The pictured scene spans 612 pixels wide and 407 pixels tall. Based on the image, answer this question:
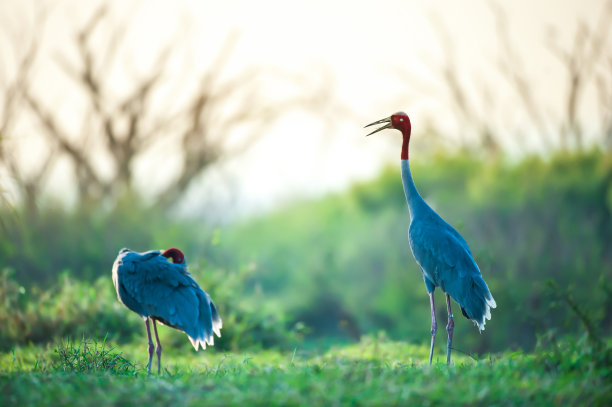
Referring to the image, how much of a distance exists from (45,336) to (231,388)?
Answer: 4315 mm

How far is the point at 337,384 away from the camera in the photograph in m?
3.94

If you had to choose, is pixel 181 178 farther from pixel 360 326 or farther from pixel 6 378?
pixel 6 378

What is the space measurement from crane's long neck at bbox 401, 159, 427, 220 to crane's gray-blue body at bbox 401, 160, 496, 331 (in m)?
0.12

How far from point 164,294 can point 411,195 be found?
2.20 metres

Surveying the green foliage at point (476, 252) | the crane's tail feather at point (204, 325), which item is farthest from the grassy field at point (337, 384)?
the green foliage at point (476, 252)

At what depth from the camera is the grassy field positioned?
12.0 ft

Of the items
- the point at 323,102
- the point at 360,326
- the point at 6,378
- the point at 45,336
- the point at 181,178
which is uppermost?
the point at 323,102

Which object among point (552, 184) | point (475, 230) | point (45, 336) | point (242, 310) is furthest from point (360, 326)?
point (45, 336)

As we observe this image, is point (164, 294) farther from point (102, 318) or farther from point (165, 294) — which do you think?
point (102, 318)

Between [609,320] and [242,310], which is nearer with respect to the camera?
[242,310]

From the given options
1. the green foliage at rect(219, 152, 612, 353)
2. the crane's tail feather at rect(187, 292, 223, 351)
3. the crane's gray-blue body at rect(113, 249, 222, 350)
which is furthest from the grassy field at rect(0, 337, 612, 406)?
the green foliage at rect(219, 152, 612, 353)

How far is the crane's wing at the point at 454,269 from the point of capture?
5133 millimetres

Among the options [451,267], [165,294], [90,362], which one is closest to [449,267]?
[451,267]

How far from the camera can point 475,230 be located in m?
11.0
